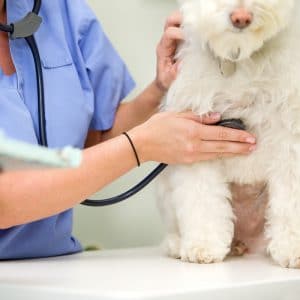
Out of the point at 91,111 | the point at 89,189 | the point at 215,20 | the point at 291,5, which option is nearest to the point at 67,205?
the point at 89,189

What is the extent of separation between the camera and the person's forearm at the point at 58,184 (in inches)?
41.6

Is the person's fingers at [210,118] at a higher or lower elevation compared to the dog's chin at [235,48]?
lower

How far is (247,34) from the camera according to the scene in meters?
1.02

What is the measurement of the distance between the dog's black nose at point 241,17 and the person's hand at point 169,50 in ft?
0.76

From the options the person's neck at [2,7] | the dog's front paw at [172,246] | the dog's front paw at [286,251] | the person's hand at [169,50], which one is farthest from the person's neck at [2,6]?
the dog's front paw at [286,251]

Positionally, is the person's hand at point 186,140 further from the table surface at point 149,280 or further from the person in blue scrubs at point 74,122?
the table surface at point 149,280

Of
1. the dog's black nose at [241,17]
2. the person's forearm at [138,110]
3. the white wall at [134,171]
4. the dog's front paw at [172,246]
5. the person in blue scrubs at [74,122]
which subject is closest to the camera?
the dog's black nose at [241,17]

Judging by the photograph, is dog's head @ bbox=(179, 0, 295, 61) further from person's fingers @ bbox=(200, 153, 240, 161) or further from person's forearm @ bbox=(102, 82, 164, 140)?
person's forearm @ bbox=(102, 82, 164, 140)

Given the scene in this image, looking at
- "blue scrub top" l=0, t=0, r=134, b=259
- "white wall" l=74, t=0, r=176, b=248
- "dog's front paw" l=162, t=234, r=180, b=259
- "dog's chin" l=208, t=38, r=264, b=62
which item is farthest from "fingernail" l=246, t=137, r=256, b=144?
"white wall" l=74, t=0, r=176, b=248

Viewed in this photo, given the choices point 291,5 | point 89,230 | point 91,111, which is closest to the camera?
point 291,5

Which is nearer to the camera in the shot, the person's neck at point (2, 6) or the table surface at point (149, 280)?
the table surface at point (149, 280)

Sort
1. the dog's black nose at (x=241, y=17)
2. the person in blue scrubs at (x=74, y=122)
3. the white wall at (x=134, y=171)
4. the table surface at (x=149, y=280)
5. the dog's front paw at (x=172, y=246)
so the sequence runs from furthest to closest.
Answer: the white wall at (x=134, y=171) → the dog's front paw at (x=172, y=246) → the person in blue scrubs at (x=74, y=122) → the dog's black nose at (x=241, y=17) → the table surface at (x=149, y=280)

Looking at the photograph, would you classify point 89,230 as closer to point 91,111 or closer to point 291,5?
point 91,111

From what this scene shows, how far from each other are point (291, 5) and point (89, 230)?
0.88 metres
